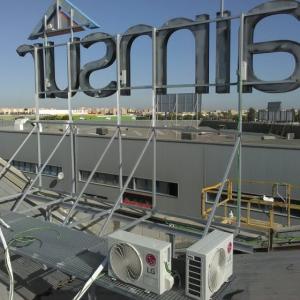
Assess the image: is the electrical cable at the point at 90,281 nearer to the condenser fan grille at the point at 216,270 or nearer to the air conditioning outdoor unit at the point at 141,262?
the air conditioning outdoor unit at the point at 141,262

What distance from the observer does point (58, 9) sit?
8.88 m

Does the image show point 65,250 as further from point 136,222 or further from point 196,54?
point 196,54

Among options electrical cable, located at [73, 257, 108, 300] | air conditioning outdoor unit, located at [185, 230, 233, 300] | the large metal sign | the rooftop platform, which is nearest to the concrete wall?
the rooftop platform

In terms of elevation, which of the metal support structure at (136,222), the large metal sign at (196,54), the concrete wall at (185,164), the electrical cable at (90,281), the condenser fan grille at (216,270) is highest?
the large metal sign at (196,54)

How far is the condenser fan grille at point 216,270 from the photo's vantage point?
3988mm

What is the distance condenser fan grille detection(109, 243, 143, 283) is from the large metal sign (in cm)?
352

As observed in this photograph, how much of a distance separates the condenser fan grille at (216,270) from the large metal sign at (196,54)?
10.2ft

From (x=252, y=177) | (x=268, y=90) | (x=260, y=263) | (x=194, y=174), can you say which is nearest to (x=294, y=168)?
(x=252, y=177)

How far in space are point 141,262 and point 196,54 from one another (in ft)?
13.5

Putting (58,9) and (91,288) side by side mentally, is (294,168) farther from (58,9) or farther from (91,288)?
(91,288)

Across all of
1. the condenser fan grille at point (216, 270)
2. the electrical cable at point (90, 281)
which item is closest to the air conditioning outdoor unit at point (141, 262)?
the electrical cable at point (90, 281)

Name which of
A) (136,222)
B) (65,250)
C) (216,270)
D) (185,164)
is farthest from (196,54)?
(185,164)

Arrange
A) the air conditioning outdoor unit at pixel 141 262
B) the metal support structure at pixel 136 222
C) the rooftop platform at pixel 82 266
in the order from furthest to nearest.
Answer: the metal support structure at pixel 136 222 → the rooftop platform at pixel 82 266 → the air conditioning outdoor unit at pixel 141 262

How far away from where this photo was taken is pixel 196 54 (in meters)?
6.94
